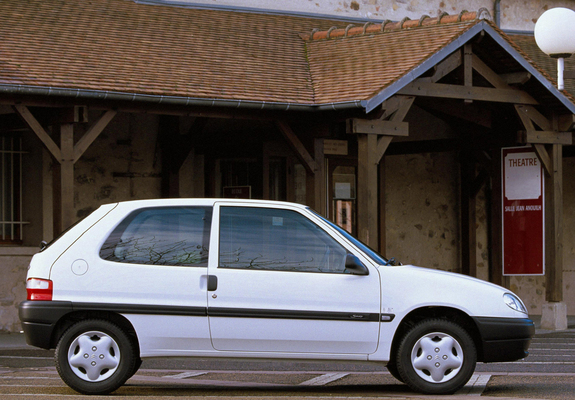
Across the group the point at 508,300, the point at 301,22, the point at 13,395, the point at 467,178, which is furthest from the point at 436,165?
the point at 13,395

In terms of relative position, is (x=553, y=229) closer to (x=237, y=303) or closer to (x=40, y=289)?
(x=237, y=303)

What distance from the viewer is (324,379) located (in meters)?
8.50

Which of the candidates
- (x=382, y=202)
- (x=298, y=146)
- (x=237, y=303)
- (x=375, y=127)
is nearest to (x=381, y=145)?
(x=375, y=127)

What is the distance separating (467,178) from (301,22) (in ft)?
14.9

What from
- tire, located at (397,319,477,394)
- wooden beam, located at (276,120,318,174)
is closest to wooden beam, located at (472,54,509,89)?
wooden beam, located at (276,120,318,174)

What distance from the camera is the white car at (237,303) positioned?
23.3 ft

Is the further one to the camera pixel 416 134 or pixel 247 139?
pixel 416 134

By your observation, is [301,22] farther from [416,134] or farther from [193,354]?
[193,354]

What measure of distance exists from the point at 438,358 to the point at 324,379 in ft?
5.23

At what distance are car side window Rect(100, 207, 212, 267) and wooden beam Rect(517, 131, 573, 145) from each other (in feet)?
27.3

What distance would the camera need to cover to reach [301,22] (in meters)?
17.3

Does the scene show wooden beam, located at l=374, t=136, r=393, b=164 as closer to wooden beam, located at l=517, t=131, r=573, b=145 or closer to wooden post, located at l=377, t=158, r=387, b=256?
wooden beam, located at l=517, t=131, r=573, b=145

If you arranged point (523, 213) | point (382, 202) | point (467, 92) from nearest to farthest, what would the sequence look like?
point (467, 92) < point (523, 213) < point (382, 202)

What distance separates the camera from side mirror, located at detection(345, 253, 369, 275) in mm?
7094
